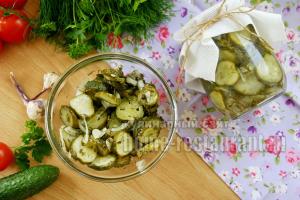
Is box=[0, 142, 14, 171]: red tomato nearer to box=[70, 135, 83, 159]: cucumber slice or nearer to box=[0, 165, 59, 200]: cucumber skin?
box=[0, 165, 59, 200]: cucumber skin

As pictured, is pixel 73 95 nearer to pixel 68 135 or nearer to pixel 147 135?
pixel 68 135

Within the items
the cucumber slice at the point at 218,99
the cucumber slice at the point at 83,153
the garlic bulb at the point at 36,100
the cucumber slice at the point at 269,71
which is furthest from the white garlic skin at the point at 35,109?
the cucumber slice at the point at 269,71

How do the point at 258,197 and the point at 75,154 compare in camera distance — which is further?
the point at 258,197

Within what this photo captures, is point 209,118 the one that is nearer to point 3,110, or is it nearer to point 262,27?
point 262,27

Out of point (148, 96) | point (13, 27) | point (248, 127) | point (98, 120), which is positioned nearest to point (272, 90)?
point (248, 127)

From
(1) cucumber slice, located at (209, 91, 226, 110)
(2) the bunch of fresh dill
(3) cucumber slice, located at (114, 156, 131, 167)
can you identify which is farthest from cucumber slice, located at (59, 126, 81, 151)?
(1) cucumber slice, located at (209, 91, 226, 110)

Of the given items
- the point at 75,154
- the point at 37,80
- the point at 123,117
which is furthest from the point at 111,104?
the point at 37,80
